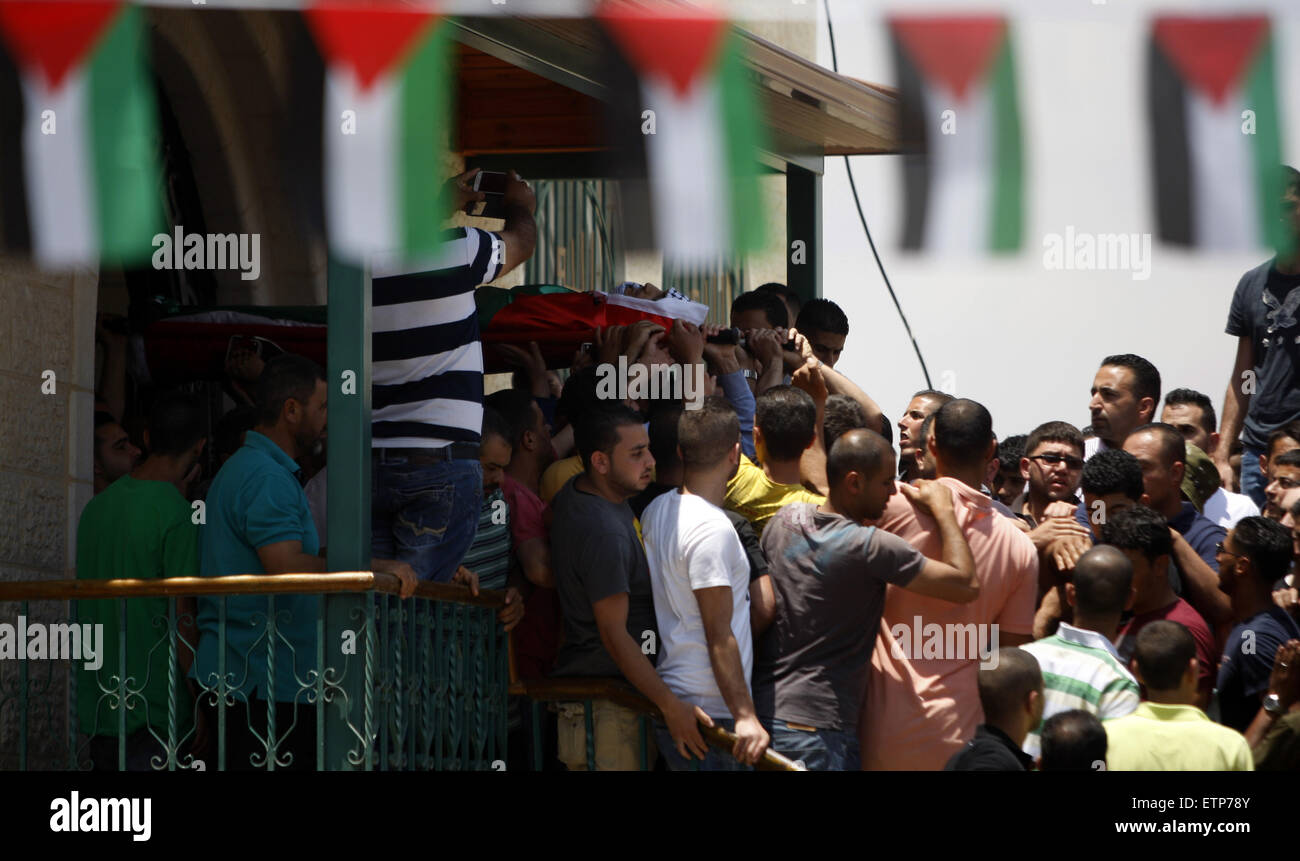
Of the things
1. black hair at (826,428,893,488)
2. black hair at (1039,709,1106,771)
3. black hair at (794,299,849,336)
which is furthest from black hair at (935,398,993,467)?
black hair at (794,299,849,336)

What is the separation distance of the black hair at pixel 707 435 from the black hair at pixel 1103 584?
4.09ft

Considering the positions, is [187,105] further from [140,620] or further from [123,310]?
[140,620]

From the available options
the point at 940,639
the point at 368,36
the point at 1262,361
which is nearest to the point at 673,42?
the point at 368,36

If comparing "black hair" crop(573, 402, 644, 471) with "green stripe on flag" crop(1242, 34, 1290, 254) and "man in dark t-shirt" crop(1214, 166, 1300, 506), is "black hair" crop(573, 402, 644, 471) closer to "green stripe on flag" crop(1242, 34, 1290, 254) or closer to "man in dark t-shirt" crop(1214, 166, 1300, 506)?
"green stripe on flag" crop(1242, 34, 1290, 254)

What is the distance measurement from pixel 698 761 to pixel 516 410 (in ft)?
5.18

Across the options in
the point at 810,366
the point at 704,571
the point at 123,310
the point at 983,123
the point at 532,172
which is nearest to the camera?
the point at 704,571

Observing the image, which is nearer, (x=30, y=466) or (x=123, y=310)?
(x=30, y=466)

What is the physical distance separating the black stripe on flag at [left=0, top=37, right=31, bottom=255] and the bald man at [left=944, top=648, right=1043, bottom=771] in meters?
3.57

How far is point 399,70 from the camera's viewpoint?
634 cm

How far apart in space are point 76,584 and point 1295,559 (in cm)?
403

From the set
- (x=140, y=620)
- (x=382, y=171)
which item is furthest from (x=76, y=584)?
(x=382, y=171)

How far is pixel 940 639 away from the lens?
641cm

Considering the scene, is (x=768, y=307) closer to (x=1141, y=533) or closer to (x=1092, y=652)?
(x=1141, y=533)

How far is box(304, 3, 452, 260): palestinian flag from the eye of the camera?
6.30m
